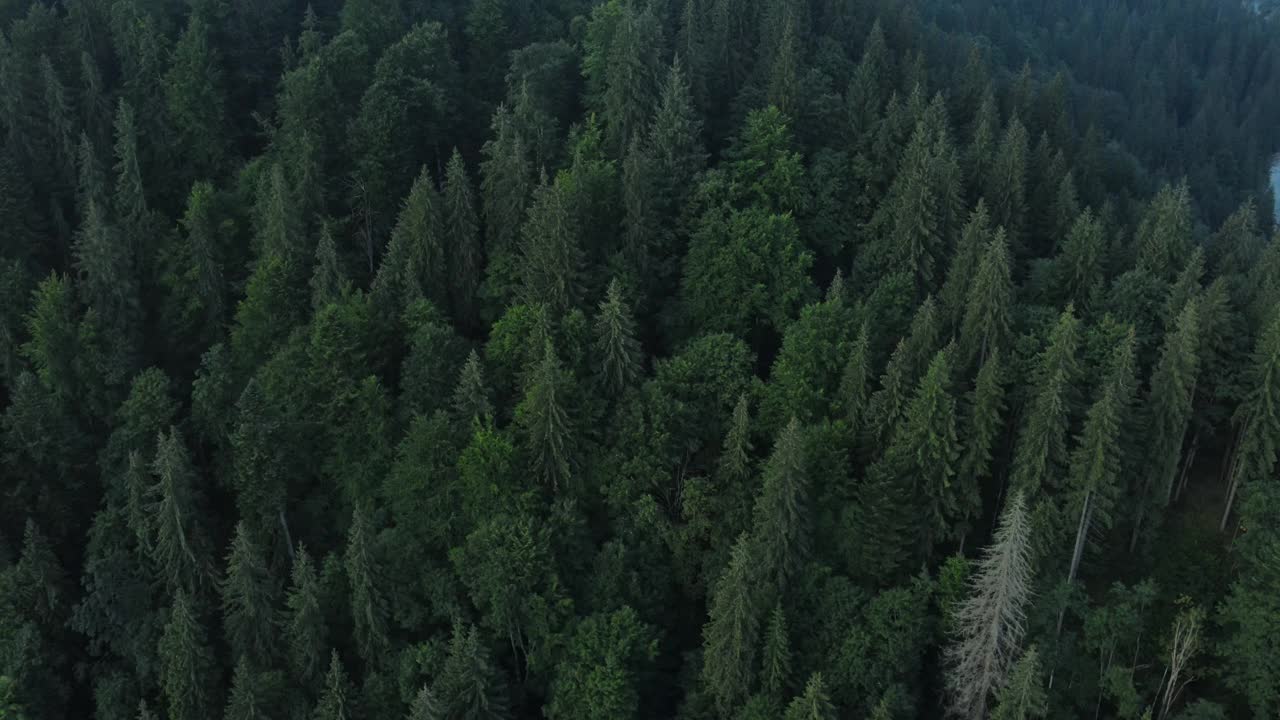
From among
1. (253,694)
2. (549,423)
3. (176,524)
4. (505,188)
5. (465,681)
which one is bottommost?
(253,694)

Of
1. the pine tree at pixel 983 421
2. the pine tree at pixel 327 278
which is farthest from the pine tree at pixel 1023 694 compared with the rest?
the pine tree at pixel 327 278

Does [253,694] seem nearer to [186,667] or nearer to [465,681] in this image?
[186,667]

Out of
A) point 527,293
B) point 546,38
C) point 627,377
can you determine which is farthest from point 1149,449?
point 546,38

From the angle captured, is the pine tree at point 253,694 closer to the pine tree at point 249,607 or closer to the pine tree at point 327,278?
the pine tree at point 249,607

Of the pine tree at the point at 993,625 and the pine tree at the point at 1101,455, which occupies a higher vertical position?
the pine tree at the point at 1101,455

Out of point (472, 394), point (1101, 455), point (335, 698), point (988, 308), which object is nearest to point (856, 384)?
point (988, 308)
